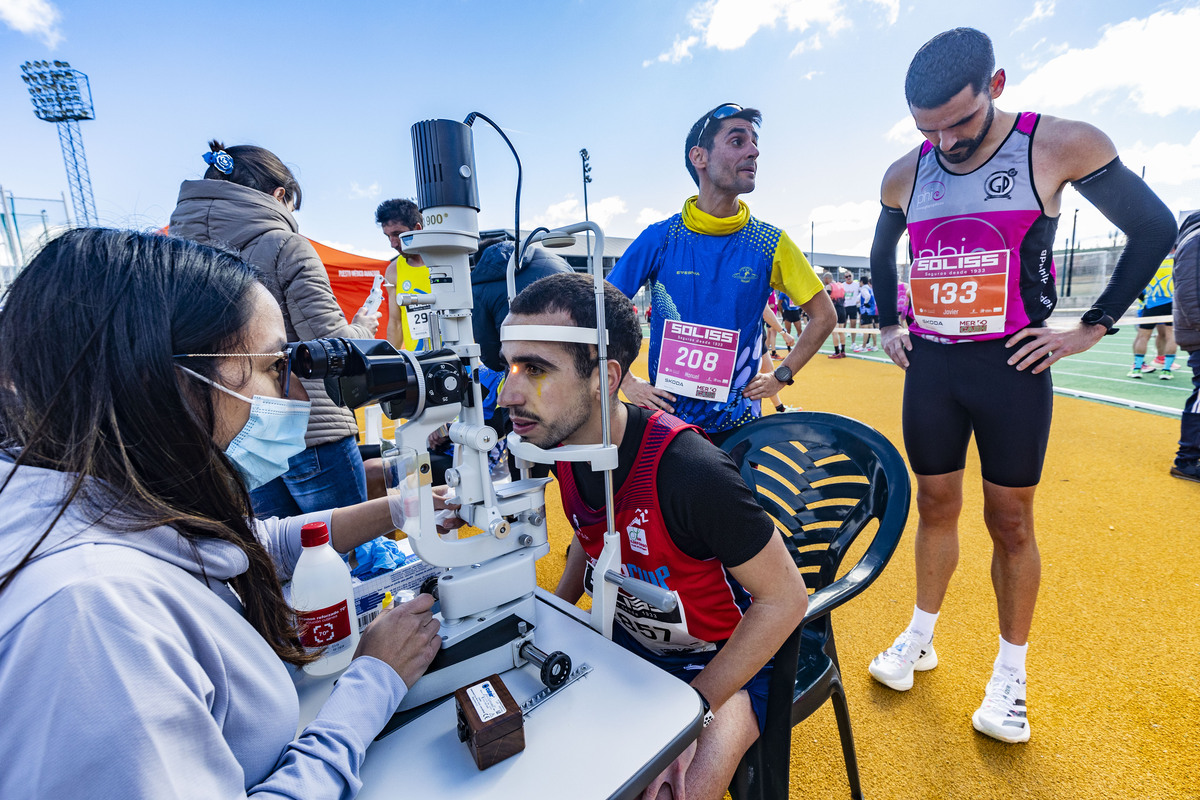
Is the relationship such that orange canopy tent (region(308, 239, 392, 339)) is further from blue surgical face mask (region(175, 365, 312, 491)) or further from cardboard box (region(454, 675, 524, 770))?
cardboard box (region(454, 675, 524, 770))

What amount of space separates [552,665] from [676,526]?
1.45ft

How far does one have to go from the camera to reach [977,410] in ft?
6.16

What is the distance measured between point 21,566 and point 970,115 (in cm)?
247

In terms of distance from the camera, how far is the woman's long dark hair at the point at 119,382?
740mm

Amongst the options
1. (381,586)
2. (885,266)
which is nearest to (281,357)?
(381,586)

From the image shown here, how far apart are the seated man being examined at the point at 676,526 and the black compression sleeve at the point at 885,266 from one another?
149cm

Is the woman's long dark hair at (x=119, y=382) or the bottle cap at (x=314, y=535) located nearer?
the woman's long dark hair at (x=119, y=382)

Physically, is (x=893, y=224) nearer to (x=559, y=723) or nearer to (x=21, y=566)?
(x=559, y=723)

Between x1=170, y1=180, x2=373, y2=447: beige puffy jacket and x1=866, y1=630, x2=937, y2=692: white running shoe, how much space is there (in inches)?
90.7

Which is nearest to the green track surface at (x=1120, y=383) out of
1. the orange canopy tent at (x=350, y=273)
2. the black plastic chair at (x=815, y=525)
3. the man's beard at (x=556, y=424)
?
the black plastic chair at (x=815, y=525)

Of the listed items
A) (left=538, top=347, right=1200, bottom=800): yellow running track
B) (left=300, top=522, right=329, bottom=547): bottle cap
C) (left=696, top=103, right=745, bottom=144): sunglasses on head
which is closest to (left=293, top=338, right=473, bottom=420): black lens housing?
(left=300, top=522, right=329, bottom=547): bottle cap

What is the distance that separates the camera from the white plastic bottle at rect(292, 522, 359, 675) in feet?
3.54

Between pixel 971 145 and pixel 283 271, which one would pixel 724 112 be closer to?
pixel 971 145

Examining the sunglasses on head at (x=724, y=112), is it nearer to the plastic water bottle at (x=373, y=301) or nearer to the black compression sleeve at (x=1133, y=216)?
the black compression sleeve at (x=1133, y=216)
